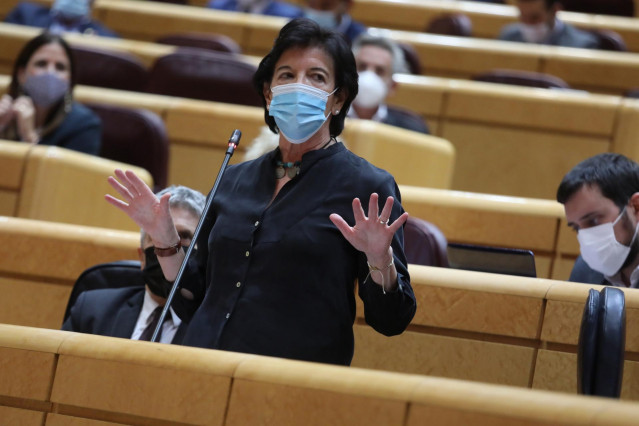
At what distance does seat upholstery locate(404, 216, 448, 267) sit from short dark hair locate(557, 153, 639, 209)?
0.53 feet

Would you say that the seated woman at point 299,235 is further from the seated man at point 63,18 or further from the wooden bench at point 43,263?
the seated man at point 63,18

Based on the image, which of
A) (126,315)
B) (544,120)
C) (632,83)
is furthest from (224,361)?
(632,83)

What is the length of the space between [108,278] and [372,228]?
51cm

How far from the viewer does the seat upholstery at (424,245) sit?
125cm

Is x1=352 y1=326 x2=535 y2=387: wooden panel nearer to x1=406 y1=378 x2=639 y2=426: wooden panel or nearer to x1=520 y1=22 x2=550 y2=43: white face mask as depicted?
x1=406 y1=378 x2=639 y2=426: wooden panel

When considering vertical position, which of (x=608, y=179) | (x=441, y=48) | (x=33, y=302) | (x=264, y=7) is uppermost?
(x=264, y=7)

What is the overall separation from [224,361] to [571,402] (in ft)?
0.80

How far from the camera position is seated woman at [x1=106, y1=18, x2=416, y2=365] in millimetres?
837

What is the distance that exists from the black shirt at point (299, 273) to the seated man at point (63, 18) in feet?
5.43

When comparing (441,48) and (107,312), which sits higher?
(441,48)

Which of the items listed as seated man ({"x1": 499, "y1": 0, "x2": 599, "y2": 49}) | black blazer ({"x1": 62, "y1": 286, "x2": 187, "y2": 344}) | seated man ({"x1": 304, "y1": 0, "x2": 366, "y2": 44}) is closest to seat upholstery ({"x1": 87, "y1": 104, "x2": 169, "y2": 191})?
black blazer ({"x1": 62, "y1": 286, "x2": 187, "y2": 344})

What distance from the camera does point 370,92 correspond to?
1.82m

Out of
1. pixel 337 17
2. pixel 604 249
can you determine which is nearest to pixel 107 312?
pixel 604 249

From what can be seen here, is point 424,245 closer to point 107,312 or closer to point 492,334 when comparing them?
point 492,334
